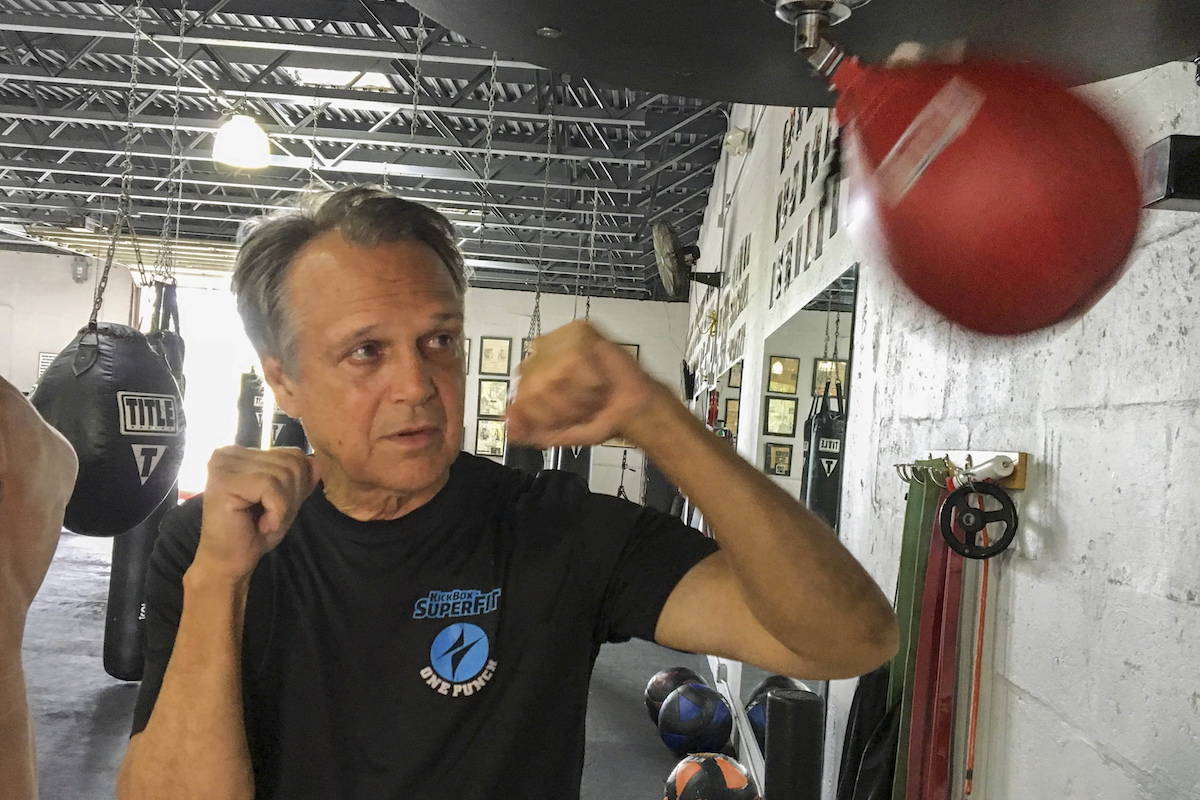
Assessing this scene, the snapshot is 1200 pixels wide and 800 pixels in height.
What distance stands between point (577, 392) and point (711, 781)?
2763 millimetres

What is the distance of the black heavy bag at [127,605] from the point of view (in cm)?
506

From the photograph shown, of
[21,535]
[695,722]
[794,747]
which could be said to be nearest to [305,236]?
[21,535]

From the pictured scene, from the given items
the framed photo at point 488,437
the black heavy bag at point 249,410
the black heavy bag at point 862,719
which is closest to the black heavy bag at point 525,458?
the black heavy bag at point 249,410

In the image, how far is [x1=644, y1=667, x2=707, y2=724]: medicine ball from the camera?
15.5 ft

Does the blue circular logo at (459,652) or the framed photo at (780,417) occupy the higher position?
the framed photo at (780,417)

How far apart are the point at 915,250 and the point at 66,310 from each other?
15328 millimetres

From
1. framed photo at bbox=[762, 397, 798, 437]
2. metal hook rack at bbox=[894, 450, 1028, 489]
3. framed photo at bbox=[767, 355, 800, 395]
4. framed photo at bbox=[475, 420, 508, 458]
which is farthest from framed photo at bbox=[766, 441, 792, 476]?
framed photo at bbox=[475, 420, 508, 458]

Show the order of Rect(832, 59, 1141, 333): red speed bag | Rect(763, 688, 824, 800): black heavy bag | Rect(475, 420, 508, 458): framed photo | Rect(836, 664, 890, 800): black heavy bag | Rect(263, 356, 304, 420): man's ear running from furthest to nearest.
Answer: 1. Rect(475, 420, 508, 458): framed photo
2. Rect(763, 688, 824, 800): black heavy bag
3. Rect(836, 664, 890, 800): black heavy bag
4. Rect(263, 356, 304, 420): man's ear
5. Rect(832, 59, 1141, 333): red speed bag

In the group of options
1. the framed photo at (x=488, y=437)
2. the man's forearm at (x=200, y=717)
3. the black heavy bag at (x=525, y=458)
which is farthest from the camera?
the framed photo at (x=488, y=437)

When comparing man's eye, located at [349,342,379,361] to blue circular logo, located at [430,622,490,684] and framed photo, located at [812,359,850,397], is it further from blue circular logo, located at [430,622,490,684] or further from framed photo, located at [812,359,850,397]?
framed photo, located at [812,359,850,397]

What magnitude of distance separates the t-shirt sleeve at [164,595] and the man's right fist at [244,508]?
0.14 metres

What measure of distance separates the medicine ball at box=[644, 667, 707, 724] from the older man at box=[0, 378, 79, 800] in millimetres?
3473

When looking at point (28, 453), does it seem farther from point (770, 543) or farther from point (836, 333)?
point (836, 333)

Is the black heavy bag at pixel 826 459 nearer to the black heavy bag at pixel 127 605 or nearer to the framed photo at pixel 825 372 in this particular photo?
the framed photo at pixel 825 372
